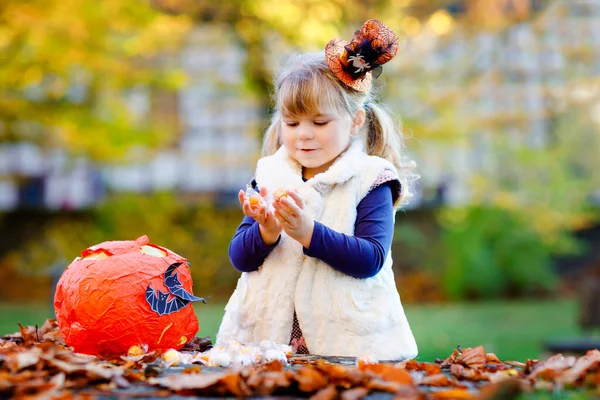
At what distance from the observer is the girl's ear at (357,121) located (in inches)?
141

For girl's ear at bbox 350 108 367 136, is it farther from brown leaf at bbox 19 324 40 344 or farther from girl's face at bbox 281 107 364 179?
brown leaf at bbox 19 324 40 344

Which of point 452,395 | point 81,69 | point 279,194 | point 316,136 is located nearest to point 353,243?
point 279,194

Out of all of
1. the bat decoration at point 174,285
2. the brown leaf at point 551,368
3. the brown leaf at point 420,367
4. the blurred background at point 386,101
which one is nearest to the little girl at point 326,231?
the bat decoration at point 174,285

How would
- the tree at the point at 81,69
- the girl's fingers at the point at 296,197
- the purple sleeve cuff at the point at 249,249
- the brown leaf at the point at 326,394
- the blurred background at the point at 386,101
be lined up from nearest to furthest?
the brown leaf at the point at 326,394
the girl's fingers at the point at 296,197
the purple sleeve cuff at the point at 249,249
the tree at the point at 81,69
the blurred background at the point at 386,101

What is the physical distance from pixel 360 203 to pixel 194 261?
10130 mm

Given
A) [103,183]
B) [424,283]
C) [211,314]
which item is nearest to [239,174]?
[103,183]

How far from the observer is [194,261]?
1336cm

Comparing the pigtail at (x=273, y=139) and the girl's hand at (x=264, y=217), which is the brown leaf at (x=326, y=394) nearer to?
the girl's hand at (x=264, y=217)

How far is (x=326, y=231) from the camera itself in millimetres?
3197

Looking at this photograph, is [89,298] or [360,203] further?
[360,203]

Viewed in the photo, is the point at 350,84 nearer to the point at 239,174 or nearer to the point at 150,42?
the point at 150,42

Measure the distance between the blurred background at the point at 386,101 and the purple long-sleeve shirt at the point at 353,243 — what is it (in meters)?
6.11

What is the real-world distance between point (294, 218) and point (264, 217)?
151 millimetres

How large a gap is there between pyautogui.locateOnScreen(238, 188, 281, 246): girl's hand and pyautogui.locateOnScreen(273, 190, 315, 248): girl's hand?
0.07 metres
